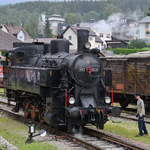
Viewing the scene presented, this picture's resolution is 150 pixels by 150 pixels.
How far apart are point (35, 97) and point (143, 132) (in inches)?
184

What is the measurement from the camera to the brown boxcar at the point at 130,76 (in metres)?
16.9

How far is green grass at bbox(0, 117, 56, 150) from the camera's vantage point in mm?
9953

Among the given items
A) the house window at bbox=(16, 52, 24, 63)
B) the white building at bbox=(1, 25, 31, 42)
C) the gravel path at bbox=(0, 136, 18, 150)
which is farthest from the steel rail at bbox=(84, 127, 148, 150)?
the white building at bbox=(1, 25, 31, 42)

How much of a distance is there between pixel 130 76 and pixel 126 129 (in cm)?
554

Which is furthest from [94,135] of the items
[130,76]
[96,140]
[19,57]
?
[130,76]

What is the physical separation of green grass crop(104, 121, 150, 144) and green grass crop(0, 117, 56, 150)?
10.4ft

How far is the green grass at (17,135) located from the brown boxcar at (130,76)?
682cm

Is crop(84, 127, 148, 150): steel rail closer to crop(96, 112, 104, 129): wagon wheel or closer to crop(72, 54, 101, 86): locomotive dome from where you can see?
crop(96, 112, 104, 129): wagon wheel

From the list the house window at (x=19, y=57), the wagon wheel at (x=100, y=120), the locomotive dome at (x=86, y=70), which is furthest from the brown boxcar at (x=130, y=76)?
the house window at (x=19, y=57)

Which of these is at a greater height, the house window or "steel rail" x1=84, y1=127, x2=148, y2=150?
the house window

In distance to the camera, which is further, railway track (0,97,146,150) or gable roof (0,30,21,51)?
gable roof (0,30,21,51)

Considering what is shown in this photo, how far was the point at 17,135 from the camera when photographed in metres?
12.1

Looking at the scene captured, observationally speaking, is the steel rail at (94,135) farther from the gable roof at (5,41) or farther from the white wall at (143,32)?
the white wall at (143,32)

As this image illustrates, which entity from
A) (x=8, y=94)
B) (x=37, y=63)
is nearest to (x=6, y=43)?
(x=8, y=94)
